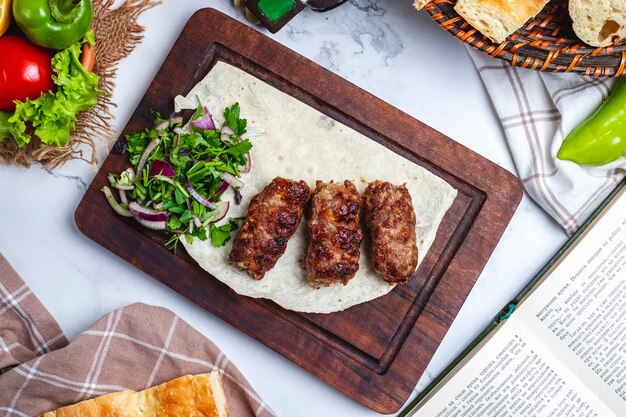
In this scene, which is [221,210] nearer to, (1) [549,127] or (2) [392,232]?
(2) [392,232]

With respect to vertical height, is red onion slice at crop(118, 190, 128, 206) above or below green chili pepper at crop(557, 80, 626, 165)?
below

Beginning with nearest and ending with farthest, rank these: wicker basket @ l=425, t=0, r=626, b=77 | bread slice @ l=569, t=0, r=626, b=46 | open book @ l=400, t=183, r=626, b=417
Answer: bread slice @ l=569, t=0, r=626, b=46 < wicker basket @ l=425, t=0, r=626, b=77 < open book @ l=400, t=183, r=626, b=417

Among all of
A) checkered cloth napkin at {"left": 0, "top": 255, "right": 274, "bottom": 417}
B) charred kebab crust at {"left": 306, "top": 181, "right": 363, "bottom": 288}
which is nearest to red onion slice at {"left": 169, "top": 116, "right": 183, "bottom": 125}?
charred kebab crust at {"left": 306, "top": 181, "right": 363, "bottom": 288}

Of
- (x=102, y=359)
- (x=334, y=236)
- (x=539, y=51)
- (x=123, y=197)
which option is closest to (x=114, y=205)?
(x=123, y=197)

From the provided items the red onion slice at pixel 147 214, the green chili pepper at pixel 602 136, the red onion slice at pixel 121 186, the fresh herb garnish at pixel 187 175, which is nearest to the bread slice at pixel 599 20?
the green chili pepper at pixel 602 136

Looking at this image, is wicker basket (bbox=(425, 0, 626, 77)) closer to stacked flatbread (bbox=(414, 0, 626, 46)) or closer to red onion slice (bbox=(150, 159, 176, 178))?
stacked flatbread (bbox=(414, 0, 626, 46))

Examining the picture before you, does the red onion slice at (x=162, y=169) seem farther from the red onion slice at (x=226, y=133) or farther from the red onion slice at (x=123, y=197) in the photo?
the red onion slice at (x=226, y=133)
